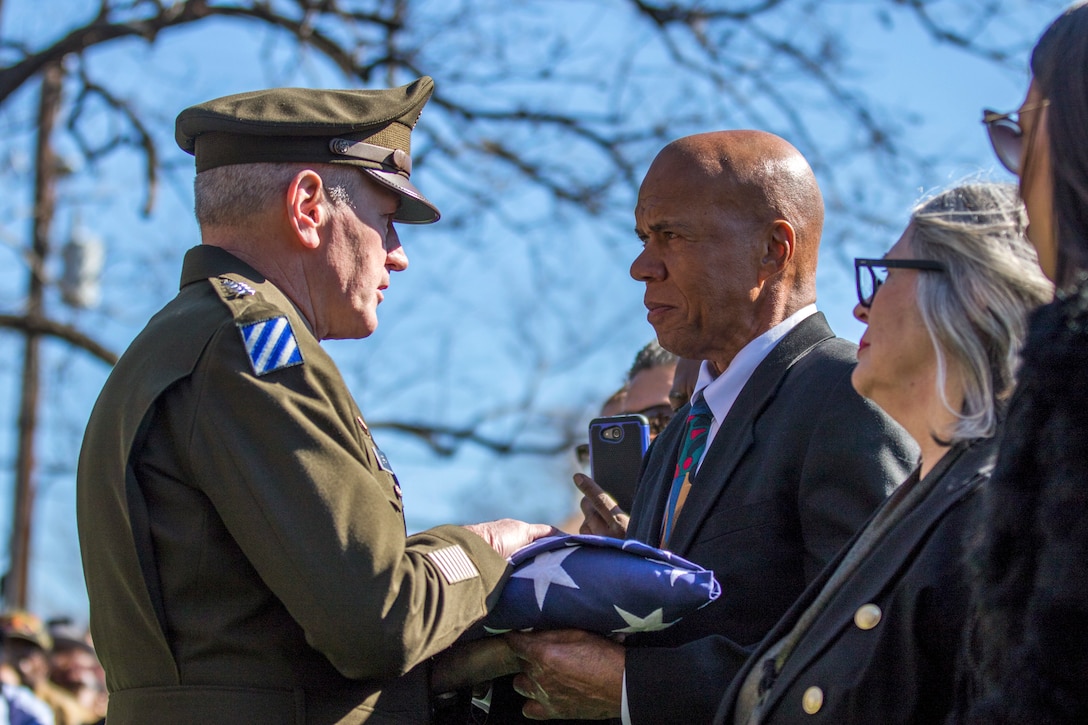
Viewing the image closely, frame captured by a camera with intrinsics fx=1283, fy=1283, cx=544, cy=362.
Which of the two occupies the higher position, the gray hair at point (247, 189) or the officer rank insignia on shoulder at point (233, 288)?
the gray hair at point (247, 189)

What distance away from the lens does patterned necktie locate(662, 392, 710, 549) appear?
11.0ft

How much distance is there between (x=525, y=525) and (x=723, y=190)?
1.15 m

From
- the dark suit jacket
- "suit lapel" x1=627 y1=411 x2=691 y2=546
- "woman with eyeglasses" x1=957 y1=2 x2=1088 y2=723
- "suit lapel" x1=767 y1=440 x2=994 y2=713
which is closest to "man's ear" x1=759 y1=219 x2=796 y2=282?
the dark suit jacket

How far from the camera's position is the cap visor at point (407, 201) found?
3018mm

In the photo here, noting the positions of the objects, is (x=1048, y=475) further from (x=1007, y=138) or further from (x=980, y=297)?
(x=980, y=297)

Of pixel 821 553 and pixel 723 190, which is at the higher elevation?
pixel 723 190

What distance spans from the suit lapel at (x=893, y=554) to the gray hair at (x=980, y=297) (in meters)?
0.06

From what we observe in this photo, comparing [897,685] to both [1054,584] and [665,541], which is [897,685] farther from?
[665,541]

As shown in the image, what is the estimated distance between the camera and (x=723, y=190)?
3.54 metres

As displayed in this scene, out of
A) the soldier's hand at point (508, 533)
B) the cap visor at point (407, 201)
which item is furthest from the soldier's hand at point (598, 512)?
the cap visor at point (407, 201)

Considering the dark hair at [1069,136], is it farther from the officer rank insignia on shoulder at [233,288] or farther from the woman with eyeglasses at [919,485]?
the officer rank insignia on shoulder at [233,288]

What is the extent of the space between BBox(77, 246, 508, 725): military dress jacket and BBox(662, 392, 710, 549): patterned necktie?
2.90 feet

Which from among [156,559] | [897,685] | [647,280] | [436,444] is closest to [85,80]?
[436,444]

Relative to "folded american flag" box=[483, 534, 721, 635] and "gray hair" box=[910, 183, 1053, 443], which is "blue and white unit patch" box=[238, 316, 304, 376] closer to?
"folded american flag" box=[483, 534, 721, 635]
